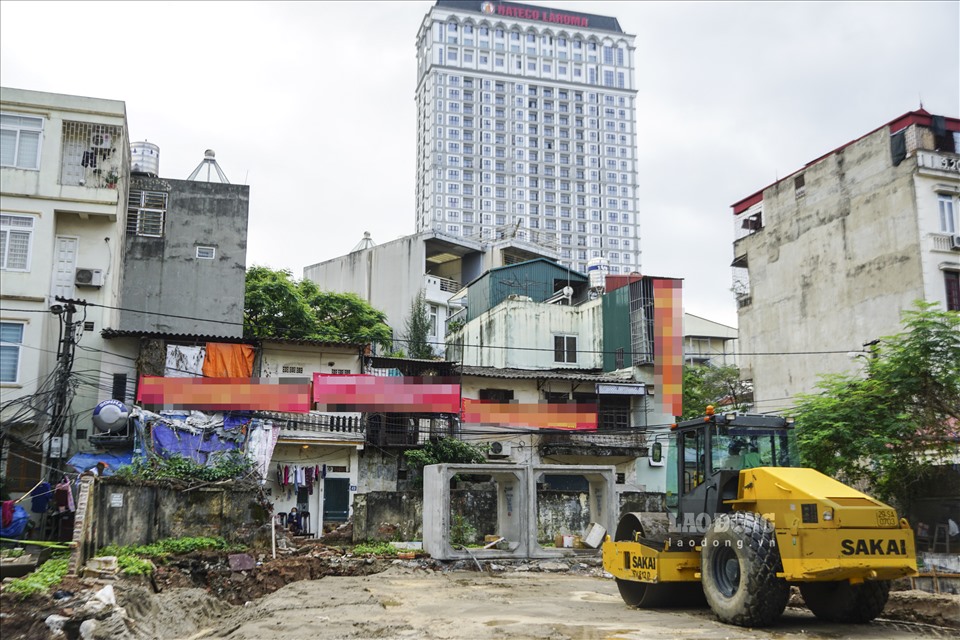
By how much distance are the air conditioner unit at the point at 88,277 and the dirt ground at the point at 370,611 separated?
10608 millimetres

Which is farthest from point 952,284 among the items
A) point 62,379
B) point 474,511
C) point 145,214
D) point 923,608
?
point 145,214

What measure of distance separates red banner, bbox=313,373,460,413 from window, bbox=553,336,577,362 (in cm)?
905

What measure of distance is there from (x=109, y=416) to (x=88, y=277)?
179 inches

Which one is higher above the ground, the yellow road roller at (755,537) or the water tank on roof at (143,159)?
the water tank on roof at (143,159)

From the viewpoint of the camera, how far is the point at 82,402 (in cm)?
2772

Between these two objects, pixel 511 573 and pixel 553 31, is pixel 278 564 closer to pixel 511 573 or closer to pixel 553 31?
pixel 511 573

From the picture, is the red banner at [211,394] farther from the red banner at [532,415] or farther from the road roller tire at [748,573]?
the road roller tire at [748,573]

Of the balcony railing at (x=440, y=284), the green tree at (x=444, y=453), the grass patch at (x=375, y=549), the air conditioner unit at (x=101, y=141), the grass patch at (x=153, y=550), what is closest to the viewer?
the grass patch at (x=153, y=550)

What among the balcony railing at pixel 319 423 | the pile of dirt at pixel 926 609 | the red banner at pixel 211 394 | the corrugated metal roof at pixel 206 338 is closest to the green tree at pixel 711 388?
the balcony railing at pixel 319 423

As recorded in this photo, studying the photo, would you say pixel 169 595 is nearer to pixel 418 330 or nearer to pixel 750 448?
pixel 750 448

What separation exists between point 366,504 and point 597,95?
96.5m

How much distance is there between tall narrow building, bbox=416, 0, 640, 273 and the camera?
105 m

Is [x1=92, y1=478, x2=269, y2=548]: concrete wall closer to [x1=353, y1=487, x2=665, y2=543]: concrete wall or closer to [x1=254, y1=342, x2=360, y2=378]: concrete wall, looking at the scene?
[x1=353, y1=487, x2=665, y2=543]: concrete wall

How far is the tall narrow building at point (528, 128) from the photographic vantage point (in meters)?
105
